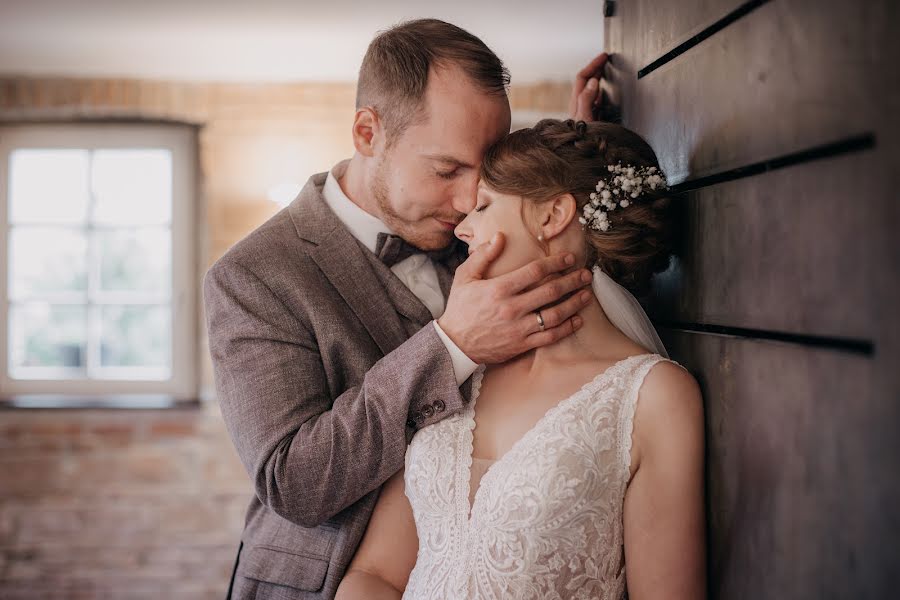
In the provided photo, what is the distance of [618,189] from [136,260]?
425 centimetres

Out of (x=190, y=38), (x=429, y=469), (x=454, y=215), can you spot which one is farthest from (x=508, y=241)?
(x=190, y=38)

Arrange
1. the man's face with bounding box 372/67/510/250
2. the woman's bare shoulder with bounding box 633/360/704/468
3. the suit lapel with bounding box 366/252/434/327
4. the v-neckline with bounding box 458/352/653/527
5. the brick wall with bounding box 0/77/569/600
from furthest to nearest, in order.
Result: the brick wall with bounding box 0/77/569/600
the suit lapel with bounding box 366/252/434/327
the man's face with bounding box 372/67/510/250
the v-neckline with bounding box 458/352/653/527
the woman's bare shoulder with bounding box 633/360/704/468

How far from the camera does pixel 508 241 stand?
154cm

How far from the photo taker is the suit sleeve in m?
1.54

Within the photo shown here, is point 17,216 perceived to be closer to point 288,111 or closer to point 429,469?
point 288,111

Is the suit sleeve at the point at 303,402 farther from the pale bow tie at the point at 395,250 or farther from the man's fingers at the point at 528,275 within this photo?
the pale bow tie at the point at 395,250

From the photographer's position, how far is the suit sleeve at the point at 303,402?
154 cm

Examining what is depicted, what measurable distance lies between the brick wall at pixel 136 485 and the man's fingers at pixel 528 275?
11.8ft

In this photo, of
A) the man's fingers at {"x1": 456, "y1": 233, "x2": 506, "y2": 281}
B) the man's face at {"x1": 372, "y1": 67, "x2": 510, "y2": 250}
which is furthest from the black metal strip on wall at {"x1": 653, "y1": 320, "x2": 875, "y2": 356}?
the man's face at {"x1": 372, "y1": 67, "x2": 510, "y2": 250}

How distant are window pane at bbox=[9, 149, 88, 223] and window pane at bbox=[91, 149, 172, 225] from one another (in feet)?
0.32

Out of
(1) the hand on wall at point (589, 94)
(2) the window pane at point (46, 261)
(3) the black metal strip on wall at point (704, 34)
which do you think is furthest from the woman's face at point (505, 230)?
(2) the window pane at point (46, 261)

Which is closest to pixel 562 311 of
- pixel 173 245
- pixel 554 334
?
pixel 554 334

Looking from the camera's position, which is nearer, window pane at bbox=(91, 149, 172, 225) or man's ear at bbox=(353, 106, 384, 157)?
man's ear at bbox=(353, 106, 384, 157)

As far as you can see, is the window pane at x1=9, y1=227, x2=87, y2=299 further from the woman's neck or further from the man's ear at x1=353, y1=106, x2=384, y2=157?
the woman's neck
